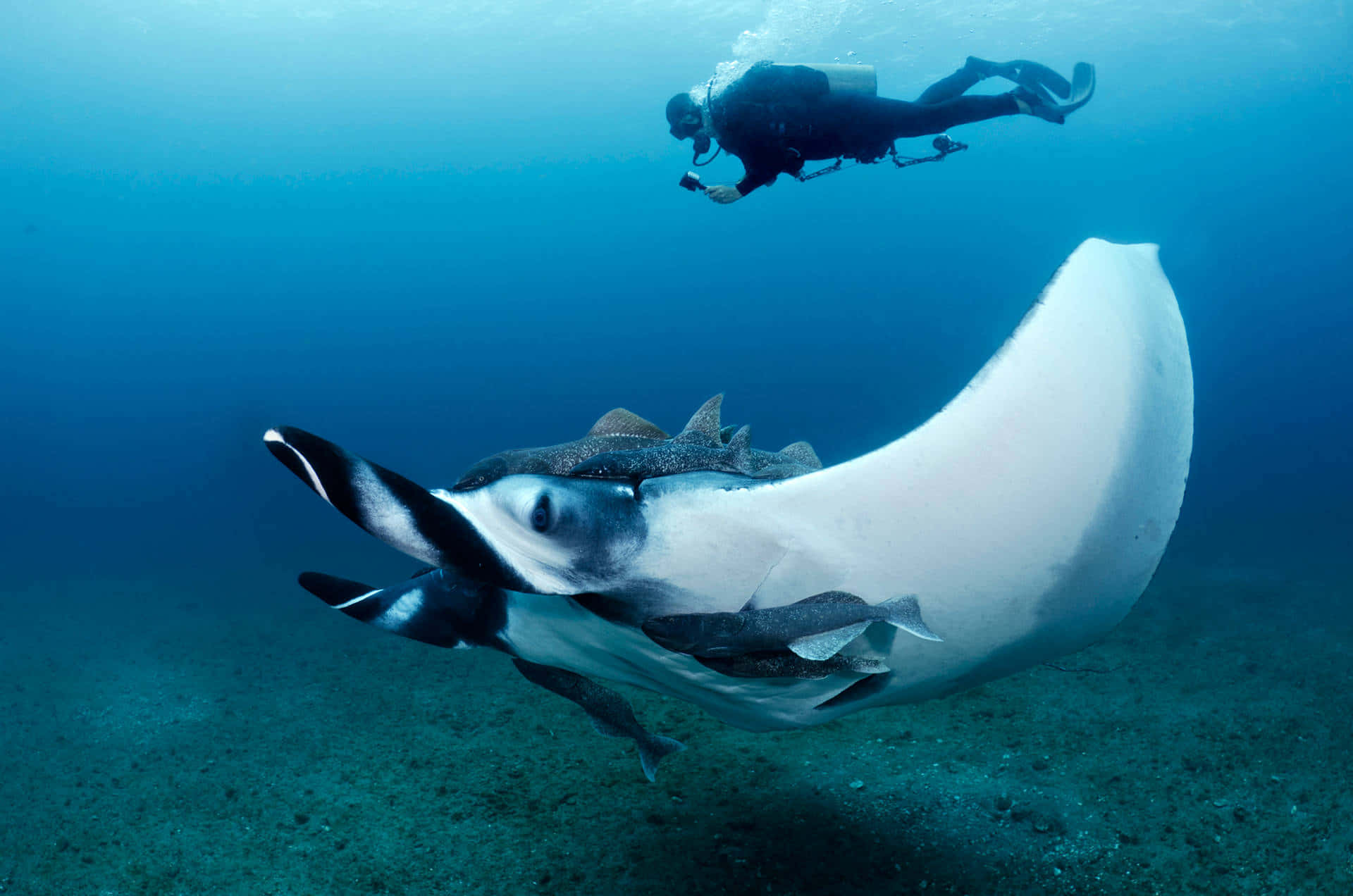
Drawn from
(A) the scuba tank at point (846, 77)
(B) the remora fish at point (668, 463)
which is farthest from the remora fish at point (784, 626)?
(A) the scuba tank at point (846, 77)

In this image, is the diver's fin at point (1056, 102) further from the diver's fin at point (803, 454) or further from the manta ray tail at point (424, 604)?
the manta ray tail at point (424, 604)

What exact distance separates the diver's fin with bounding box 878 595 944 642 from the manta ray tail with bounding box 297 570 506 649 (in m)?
0.93

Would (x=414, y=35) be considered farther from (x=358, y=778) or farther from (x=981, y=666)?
(x=981, y=666)

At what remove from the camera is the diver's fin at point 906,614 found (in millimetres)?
1185

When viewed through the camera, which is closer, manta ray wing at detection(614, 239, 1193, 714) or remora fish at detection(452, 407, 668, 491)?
manta ray wing at detection(614, 239, 1193, 714)

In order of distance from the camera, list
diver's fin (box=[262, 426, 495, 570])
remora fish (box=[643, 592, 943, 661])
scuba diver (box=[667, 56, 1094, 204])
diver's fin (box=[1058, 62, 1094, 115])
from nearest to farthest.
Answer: diver's fin (box=[262, 426, 495, 570]) < remora fish (box=[643, 592, 943, 661]) < scuba diver (box=[667, 56, 1094, 204]) < diver's fin (box=[1058, 62, 1094, 115])

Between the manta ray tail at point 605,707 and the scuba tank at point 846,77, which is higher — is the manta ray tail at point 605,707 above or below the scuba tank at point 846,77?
below

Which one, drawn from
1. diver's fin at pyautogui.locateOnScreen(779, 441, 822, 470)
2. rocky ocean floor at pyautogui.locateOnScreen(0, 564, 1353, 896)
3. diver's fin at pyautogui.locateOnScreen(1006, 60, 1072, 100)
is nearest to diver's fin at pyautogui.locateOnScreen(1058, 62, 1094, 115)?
diver's fin at pyautogui.locateOnScreen(1006, 60, 1072, 100)

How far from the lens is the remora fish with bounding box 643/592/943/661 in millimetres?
1182

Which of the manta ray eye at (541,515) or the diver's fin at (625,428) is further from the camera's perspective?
the diver's fin at (625,428)

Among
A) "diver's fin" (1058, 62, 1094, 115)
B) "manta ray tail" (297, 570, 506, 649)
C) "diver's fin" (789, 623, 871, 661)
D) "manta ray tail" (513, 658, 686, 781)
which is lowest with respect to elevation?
"manta ray tail" (513, 658, 686, 781)

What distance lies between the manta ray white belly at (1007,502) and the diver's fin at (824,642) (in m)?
0.10

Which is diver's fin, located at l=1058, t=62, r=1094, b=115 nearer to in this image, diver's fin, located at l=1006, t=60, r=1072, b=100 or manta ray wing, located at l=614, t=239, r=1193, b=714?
diver's fin, located at l=1006, t=60, r=1072, b=100

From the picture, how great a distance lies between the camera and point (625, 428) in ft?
5.79
